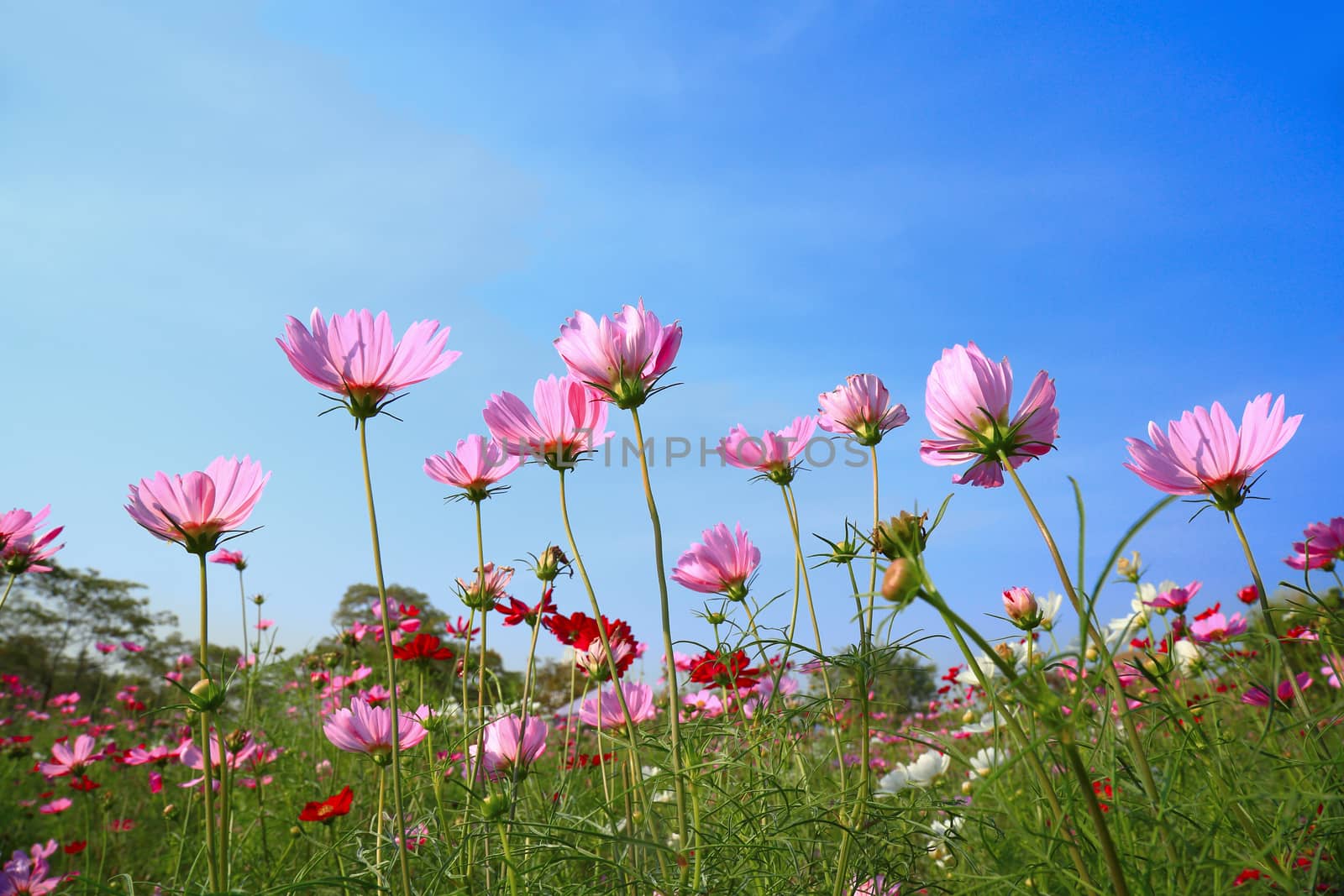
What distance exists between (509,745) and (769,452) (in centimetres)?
67

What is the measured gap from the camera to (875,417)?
1.27m

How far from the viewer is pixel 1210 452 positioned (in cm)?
101

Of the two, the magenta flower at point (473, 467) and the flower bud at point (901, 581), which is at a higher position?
the magenta flower at point (473, 467)

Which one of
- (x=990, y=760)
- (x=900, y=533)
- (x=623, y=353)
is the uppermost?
(x=623, y=353)

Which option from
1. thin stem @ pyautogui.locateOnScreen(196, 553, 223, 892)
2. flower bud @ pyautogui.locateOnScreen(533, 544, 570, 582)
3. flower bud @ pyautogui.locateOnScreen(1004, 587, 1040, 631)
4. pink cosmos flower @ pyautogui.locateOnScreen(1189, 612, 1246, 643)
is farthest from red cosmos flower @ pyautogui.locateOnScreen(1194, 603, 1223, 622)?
thin stem @ pyautogui.locateOnScreen(196, 553, 223, 892)

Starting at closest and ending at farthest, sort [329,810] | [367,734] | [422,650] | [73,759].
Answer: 1. [367,734]
2. [329,810]
3. [422,650]
4. [73,759]

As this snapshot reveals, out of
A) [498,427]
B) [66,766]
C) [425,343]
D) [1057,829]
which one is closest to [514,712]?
[498,427]

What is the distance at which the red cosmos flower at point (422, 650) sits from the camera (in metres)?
1.91

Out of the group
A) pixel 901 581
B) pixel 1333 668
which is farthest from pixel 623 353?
pixel 1333 668

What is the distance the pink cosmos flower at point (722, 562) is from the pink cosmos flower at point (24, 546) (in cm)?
148

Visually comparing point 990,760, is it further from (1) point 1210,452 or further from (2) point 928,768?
(2) point 928,768

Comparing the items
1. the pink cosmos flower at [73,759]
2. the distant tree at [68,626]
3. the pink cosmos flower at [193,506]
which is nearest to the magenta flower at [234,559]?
the pink cosmos flower at [73,759]

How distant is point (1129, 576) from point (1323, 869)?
127 centimetres

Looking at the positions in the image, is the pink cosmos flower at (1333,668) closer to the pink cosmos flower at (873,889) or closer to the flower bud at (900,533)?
the pink cosmos flower at (873,889)
